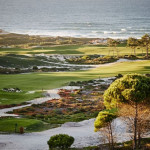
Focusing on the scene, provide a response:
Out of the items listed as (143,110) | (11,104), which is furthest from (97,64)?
(143,110)

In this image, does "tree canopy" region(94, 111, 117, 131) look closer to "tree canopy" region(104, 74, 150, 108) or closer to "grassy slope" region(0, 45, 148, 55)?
"tree canopy" region(104, 74, 150, 108)

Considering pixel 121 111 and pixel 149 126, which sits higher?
pixel 121 111

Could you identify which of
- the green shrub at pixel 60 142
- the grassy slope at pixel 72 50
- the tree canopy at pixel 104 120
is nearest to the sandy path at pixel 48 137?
the green shrub at pixel 60 142

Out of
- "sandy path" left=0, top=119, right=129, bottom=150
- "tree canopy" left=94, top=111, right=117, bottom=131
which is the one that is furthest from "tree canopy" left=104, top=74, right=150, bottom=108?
"sandy path" left=0, top=119, right=129, bottom=150

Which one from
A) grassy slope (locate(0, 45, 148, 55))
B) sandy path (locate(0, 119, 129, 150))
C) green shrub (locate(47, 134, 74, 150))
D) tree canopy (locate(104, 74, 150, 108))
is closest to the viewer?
tree canopy (locate(104, 74, 150, 108))

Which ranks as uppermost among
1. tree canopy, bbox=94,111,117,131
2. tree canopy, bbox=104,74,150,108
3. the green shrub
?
tree canopy, bbox=104,74,150,108

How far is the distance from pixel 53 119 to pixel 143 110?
16.8 m

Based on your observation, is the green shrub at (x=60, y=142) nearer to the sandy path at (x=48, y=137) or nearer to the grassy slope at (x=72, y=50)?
the sandy path at (x=48, y=137)

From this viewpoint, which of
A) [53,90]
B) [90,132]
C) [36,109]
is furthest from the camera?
[53,90]

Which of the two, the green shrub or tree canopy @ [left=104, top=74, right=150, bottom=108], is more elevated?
tree canopy @ [left=104, top=74, right=150, bottom=108]

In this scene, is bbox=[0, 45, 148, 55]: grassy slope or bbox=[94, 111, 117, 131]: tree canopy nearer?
bbox=[94, 111, 117, 131]: tree canopy

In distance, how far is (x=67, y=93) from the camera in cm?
5897

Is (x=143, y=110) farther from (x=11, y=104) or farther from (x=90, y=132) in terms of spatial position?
(x=11, y=104)

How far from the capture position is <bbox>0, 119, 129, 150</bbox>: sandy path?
31234 mm
